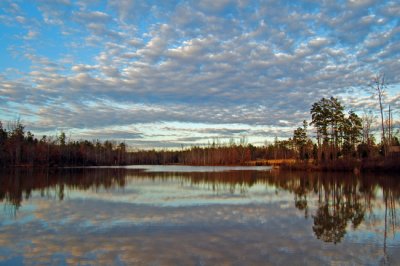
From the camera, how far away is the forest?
51.4 m

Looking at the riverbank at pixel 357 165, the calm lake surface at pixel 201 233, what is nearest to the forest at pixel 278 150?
the riverbank at pixel 357 165

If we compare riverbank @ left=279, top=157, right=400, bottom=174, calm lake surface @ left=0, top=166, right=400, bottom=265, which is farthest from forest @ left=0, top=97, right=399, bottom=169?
calm lake surface @ left=0, top=166, right=400, bottom=265

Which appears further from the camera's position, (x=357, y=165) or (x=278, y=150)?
(x=278, y=150)

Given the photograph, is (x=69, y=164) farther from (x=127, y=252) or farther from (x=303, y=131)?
(x=127, y=252)

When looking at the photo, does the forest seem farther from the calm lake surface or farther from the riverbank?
the calm lake surface

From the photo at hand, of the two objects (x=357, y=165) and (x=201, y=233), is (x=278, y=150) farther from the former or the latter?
(x=201, y=233)

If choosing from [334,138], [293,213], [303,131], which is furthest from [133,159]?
[293,213]

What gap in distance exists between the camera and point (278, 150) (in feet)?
379

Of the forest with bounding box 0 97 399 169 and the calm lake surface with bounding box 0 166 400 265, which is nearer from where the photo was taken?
the calm lake surface with bounding box 0 166 400 265

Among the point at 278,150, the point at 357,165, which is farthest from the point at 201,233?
the point at 278,150

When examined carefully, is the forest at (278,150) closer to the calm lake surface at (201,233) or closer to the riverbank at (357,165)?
the riverbank at (357,165)

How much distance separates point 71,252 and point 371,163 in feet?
128

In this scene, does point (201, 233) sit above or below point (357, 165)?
below

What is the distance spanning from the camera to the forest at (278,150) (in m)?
51.4
